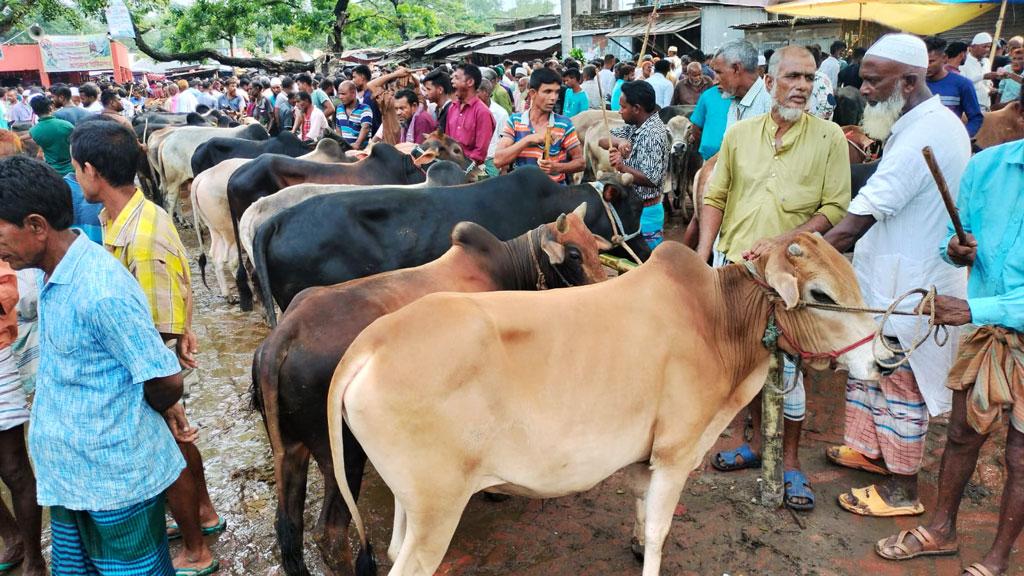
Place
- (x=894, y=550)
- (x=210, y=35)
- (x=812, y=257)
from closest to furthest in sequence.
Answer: (x=812, y=257) → (x=894, y=550) → (x=210, y=35)

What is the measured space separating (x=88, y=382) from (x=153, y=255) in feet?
2.90

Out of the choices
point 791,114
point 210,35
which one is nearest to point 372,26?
point 210,35

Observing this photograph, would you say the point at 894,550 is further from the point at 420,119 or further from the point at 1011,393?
the point at 420,119

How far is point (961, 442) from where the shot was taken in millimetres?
3148

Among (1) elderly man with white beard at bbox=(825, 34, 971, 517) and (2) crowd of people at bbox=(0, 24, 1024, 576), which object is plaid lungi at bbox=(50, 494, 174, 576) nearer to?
(2) crowd of people at bbox=(0, 24, 1024, 576)

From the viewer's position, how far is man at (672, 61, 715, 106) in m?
11.2

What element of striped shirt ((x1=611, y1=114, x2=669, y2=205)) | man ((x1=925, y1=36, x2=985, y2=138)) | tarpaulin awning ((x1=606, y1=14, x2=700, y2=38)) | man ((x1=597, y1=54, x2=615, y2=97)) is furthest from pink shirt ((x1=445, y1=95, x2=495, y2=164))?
tarpaulin awning ((x1=606, y1=14, x2=700, y2=38))

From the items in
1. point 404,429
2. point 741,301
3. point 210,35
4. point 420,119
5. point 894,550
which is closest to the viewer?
point 404,429

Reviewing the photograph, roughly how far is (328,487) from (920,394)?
293 centimetres

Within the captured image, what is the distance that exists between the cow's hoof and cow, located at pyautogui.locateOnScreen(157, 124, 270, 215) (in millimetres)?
8876

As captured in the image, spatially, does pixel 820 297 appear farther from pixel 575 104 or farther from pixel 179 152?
pixel 179 152

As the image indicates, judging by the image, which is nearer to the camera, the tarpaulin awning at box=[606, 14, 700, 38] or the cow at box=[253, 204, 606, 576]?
the cow at box=[253, 204, 606, 576]

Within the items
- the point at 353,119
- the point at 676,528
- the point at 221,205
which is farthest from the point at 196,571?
the point at 353,119

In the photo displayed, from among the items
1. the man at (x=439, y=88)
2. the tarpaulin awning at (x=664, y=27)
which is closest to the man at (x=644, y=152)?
the man at (x=439, y=88)
